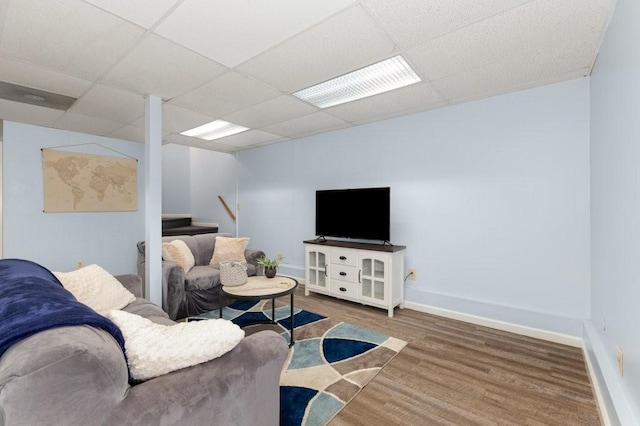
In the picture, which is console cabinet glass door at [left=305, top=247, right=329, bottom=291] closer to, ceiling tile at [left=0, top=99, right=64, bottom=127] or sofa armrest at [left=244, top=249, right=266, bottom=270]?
sofa armrest at [left=244, top=249, right=266, bottom=270]

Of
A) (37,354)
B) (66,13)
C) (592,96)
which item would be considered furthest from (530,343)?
(66,13)

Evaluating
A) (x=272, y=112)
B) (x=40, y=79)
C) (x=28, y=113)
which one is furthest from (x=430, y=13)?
(x=28, y=113)

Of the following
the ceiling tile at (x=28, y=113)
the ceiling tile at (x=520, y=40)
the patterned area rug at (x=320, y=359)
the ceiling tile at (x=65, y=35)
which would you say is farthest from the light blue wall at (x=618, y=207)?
the ceiling tile at (x=28, y=113)

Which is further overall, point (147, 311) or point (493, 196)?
point (493, 196)

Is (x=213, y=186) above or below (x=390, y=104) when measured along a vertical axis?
below

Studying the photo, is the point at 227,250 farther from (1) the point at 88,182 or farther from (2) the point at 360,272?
(1) the point at 88,182

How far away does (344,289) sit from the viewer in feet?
11.9

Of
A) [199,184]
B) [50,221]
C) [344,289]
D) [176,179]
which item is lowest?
[344,289]

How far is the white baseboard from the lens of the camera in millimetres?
2564

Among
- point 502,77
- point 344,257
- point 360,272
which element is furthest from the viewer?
point 344,257

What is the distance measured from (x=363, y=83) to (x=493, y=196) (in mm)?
1771

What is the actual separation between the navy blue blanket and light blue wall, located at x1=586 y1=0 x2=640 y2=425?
231 cm

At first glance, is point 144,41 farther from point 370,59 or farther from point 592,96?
point 592,96

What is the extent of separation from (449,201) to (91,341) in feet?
10.7
